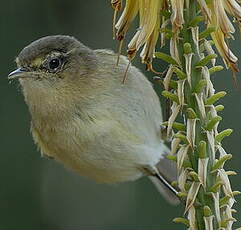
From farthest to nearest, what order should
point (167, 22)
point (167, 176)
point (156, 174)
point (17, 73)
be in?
1. point (167, 176)
2. point (156, 174)
3. point (17, 73)
4. point (167, 22)

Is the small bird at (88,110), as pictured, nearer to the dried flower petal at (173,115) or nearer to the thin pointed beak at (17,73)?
the thin pointed beak at (17,73)

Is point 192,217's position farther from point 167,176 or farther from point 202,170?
point 167,176

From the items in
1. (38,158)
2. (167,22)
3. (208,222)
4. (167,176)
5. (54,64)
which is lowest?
(38,158)

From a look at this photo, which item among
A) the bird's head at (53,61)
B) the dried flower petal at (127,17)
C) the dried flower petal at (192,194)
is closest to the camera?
the dried flower petal at (192,194)

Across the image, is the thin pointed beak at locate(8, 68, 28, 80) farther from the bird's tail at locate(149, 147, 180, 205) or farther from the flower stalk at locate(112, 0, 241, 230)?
the flower stalk at locate(112, 0, 241, 230)

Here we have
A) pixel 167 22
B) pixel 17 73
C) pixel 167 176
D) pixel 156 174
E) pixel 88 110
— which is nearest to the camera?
pixel 167 22

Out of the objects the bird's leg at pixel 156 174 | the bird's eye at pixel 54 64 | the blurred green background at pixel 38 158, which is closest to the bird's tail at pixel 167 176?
the bird's leg at pixel 156 174

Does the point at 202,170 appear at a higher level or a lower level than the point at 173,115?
lower

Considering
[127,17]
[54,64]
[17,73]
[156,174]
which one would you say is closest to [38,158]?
[156,174]
